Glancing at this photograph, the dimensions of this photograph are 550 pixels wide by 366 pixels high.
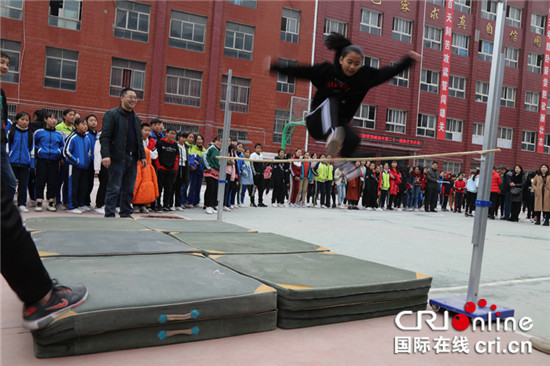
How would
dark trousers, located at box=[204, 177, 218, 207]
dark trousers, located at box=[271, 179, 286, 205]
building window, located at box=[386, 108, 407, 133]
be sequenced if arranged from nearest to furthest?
dark trousers, located at box=[204, 177, 218, 207]
dark trousers, located at box=[271, 179, 286, 205]
building window, located at box=[386, 108, 407, 133]

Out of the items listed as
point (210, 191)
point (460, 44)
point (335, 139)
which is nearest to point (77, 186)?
point (210, 191)

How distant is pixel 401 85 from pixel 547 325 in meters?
21.8

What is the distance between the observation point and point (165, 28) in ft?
61.1

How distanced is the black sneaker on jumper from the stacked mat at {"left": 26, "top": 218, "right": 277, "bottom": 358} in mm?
32

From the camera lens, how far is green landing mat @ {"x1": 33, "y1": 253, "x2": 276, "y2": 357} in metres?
1.86

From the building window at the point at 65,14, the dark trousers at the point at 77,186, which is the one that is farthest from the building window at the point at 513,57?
the dark trousers at the point at 77,186

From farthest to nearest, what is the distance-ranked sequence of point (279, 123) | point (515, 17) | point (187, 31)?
point (515, 17)
point (279, 123)
point (187, 31)

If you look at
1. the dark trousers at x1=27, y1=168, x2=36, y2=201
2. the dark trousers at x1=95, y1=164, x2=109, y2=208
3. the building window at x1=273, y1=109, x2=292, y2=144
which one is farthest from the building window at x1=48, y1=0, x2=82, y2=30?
the dark trousers at x1=95, y1=164, x2=109, y2=208

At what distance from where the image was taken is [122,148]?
531cm

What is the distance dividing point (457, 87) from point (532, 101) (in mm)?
6006

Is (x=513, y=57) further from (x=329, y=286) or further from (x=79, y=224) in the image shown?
(x=329, y=286)

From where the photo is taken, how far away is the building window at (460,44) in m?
24.5

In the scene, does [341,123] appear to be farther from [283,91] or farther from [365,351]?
[283,91]

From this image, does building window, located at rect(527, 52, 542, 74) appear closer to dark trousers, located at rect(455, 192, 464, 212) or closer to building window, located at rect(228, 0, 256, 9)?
dark trousers, located at rect(455, 192, 464, 212)
